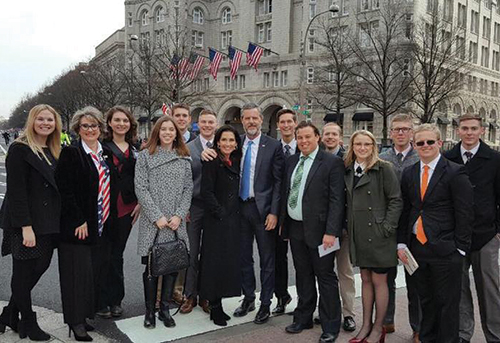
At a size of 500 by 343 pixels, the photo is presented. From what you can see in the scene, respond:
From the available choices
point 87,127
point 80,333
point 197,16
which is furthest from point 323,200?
point 197,16

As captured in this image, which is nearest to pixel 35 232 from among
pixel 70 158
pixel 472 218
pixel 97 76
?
pixel 70 158

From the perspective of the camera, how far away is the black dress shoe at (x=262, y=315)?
508 centimetres

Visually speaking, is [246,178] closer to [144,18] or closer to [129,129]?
[129,129]

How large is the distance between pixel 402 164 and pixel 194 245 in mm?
2705

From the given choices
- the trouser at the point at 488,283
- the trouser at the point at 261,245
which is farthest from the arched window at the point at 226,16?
the trouser at the point at 488,283

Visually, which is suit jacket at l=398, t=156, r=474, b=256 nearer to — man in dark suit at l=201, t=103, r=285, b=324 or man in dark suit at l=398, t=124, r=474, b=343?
man in dark suit at l=398, t=124, r=474, b=343

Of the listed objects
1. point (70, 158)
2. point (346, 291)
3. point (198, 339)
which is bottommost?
point (198, 339)

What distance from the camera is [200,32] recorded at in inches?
2559

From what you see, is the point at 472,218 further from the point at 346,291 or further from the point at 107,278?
the point at 107,278

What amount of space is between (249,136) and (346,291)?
2177 millimetres

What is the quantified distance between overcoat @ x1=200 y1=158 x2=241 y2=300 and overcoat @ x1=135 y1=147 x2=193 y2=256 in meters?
0.28

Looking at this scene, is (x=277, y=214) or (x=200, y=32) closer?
Result: (x=277, y=214)

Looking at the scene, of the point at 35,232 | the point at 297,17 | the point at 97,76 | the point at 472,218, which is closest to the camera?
the point at 472,218

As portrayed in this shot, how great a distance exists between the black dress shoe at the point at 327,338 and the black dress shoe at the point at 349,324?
0.33 metres
